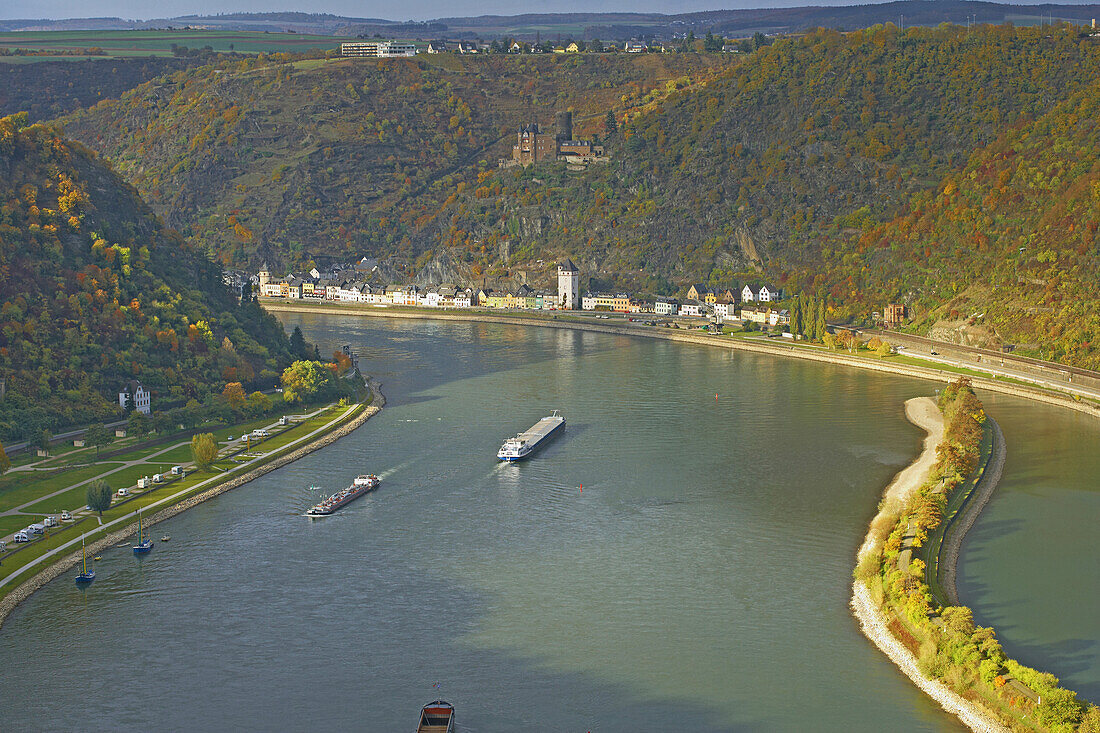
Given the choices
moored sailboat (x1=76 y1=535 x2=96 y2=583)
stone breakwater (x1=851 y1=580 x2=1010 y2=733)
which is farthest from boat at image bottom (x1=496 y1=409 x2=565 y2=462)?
stone breakwater (x1=851 y1=580 x2=1010 y2=733)

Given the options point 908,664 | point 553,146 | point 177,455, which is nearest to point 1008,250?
point 177,455

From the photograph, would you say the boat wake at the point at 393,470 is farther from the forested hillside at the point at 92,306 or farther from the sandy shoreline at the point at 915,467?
the sandy shoreline at the point at 915,467

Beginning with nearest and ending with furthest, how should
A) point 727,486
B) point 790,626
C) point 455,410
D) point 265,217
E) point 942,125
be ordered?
point 790,626, point 727,486, point 455,410, point 942,125, point 265,217

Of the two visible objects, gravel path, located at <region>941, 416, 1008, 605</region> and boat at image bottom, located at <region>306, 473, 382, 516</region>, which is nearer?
gravel path, located at <region>941, 416, 1008, 605</region>

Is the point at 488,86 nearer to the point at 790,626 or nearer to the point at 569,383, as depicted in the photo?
the point at 569,383

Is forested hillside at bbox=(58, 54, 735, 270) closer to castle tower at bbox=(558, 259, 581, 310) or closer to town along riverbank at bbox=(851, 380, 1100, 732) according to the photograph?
castle tower at bbox=(558, 259, 581, 310)

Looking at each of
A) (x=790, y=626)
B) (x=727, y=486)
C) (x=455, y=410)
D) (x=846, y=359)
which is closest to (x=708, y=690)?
(x=790, y=626)
